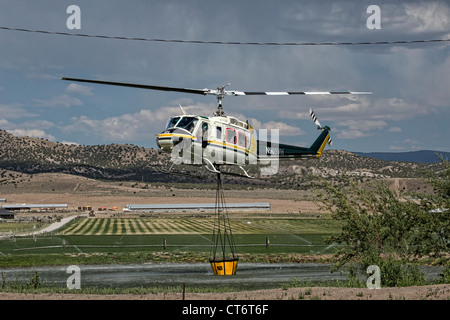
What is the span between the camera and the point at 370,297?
29.6 metres

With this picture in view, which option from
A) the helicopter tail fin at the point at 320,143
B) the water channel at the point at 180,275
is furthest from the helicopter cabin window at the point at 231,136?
the water channel at the point at 180,275

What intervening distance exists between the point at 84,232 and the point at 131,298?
72773 millimetres

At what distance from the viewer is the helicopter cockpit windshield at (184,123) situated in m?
30.6

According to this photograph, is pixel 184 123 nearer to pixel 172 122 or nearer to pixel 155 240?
pixel 172 122

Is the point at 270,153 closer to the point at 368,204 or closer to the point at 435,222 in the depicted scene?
the point at 368,204

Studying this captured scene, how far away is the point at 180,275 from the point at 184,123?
29.1 metres

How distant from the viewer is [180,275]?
5681 centimetres

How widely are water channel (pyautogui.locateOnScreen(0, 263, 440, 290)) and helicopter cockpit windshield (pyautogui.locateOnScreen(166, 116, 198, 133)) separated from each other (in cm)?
2041

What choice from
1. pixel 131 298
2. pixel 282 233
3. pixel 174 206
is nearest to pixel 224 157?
pixel 131 298

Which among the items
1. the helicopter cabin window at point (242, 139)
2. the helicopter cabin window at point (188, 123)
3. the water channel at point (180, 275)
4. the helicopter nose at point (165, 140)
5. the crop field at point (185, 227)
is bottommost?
the water channel at point (180, 275)

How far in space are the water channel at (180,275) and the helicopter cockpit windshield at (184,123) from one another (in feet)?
67.0

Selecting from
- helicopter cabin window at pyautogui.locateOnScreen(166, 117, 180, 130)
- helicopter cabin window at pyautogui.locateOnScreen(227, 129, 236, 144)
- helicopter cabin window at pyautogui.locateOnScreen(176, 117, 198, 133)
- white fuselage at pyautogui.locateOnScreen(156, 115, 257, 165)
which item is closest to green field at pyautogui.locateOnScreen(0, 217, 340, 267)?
white fuselage at pyautogui.locateOnScreen(156, 115, 257, 165)

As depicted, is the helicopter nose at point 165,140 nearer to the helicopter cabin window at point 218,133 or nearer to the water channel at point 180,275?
the helicopter cabin window at point 218,133

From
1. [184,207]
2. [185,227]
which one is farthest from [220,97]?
[184,207]
